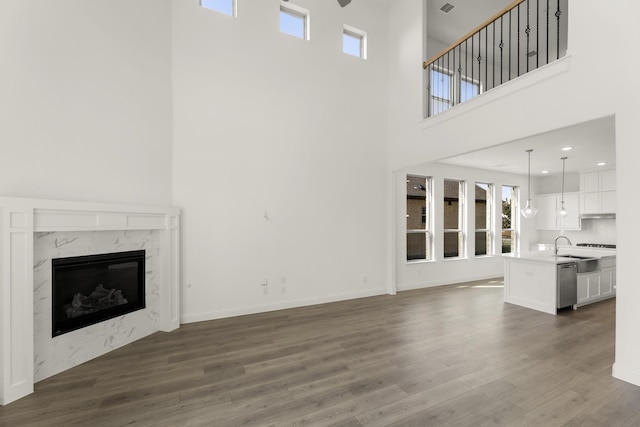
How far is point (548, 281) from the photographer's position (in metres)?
4.70

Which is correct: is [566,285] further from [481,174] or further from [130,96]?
[130,96]

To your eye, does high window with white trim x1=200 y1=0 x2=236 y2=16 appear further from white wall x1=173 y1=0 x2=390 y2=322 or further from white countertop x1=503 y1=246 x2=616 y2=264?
white countertop x1=503 y1=246 x2=616 y2=264

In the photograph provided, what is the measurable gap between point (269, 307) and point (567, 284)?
16.1ft

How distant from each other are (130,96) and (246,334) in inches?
133

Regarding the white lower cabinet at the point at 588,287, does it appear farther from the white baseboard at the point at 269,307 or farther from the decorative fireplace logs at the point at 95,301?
the decorative fireplace logs at the point at 95,301

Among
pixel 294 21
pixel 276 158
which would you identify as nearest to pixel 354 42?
pixel 294 21

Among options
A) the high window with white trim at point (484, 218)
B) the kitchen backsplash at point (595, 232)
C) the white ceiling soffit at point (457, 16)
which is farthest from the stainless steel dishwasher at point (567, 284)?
the white ceiling soffit at point (457, 16)

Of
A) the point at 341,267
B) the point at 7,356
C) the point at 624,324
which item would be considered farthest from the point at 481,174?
the point at 7,356

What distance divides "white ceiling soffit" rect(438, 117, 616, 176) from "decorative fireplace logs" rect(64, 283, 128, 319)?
17.7 ft

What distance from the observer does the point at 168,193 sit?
4.09m

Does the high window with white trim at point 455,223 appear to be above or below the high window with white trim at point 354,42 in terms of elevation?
below

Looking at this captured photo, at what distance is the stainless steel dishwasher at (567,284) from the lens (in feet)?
15.2

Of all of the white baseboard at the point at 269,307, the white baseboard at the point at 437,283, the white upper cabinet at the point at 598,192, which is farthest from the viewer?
the white upper cabinet at the point at 598,192

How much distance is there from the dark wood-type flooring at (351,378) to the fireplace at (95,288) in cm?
47
